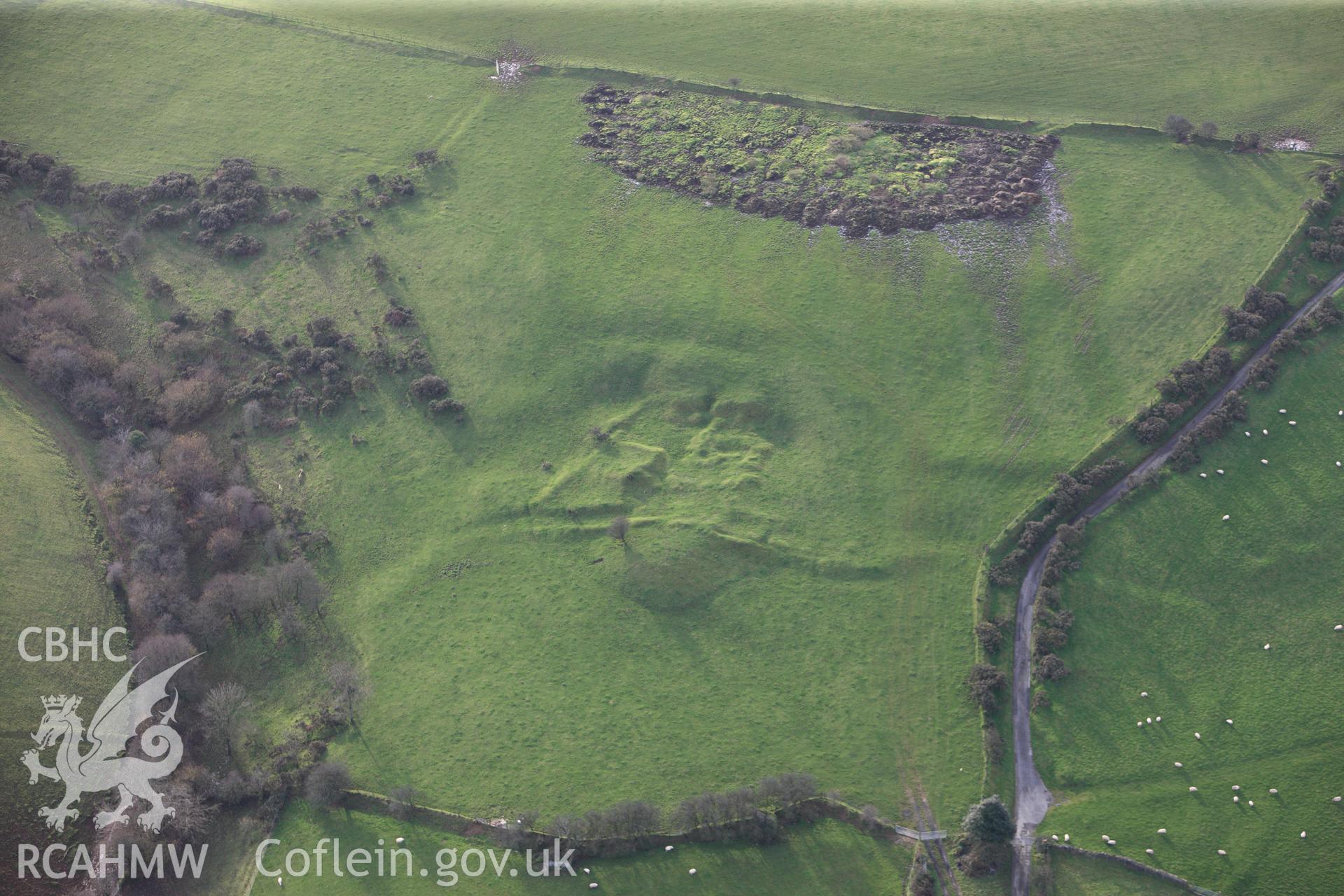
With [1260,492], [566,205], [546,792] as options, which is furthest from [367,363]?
[1260,492]

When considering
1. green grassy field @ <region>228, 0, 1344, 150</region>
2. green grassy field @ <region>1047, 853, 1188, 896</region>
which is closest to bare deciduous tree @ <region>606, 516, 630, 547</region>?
green grassy field @ <region>1047, 853, 1188, 896</region>

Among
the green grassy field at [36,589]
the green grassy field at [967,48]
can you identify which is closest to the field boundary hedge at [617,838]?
the green grassy field at [36,589]

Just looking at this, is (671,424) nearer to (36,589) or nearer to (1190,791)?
(1190,791)

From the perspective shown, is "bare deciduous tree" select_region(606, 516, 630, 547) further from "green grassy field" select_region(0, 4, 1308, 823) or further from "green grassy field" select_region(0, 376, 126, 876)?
"green grassy field" select_region(0, 376, 126, 876)

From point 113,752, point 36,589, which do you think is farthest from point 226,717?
point 36,589

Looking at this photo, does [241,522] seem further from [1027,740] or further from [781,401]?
[1027,740]

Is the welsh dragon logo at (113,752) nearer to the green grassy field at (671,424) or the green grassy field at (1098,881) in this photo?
the green grassy field at (671,424)
